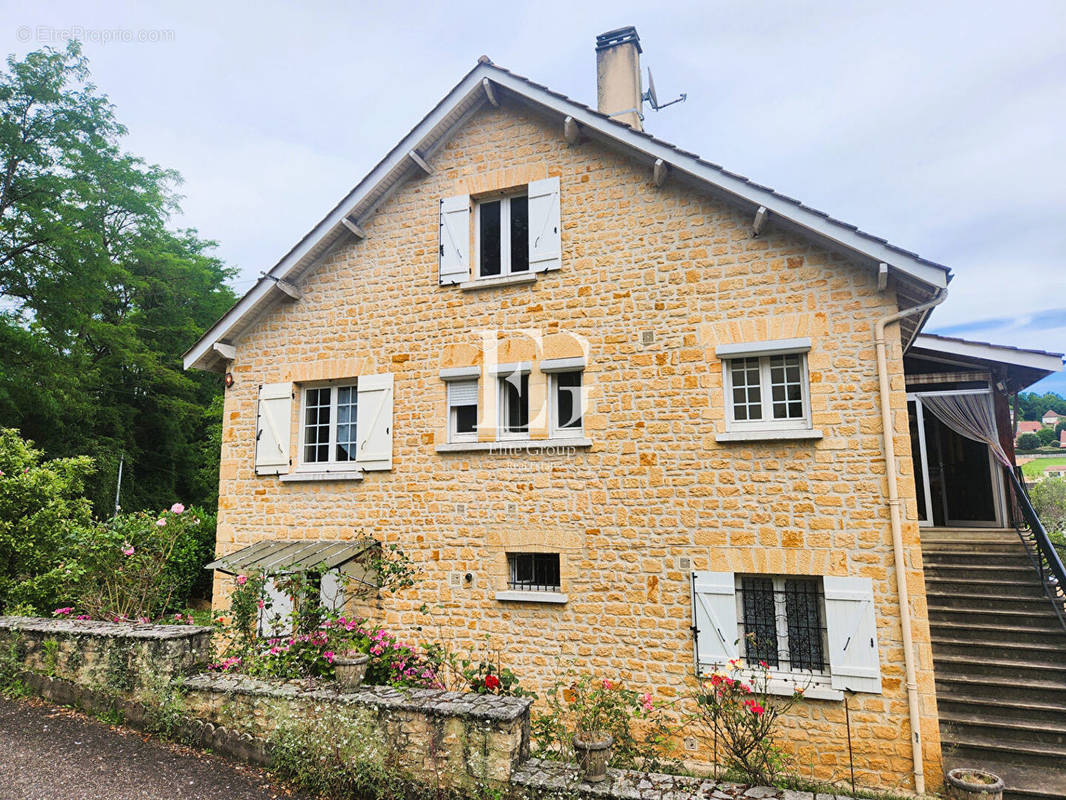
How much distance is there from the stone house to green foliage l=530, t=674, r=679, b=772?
32 centimetres

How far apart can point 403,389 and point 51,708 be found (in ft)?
16.1

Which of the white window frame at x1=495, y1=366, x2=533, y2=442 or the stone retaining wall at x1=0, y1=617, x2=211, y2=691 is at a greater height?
the white window frame at x1=495, y1=366, x2=533, y2=442

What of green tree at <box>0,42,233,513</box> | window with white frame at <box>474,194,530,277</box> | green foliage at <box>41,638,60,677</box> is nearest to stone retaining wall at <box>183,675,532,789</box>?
green foliage at <box>41,638,60,677</box>

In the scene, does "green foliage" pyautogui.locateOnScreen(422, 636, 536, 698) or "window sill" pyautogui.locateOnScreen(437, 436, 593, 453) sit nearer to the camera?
"green foliage" pyautogui.locateOnScreen(422, 636, 536, 698)

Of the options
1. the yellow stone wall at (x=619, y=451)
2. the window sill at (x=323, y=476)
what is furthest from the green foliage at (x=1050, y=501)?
the window sill at (x=323, y=476)

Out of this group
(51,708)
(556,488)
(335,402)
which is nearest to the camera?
(51,708)

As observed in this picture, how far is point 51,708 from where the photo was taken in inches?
227

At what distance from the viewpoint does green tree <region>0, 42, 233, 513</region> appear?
14.6 metres

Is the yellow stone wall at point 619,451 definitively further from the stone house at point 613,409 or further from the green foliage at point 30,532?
the green foliage at point 30,532

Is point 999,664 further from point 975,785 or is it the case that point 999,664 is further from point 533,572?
point 533,572

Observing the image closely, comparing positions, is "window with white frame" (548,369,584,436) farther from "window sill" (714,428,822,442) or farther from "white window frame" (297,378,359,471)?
"white window frame" (297,378,359,471)

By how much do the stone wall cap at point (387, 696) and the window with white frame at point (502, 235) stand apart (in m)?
5.33

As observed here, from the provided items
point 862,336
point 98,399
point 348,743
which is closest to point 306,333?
point 348,743

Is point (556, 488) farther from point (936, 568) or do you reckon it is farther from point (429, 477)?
point (936, 568)
